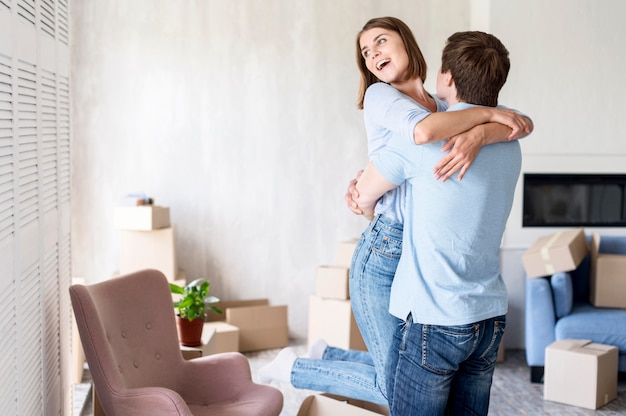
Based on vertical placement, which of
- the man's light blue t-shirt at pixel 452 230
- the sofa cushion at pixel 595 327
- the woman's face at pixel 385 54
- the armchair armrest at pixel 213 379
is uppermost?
the woman's face at pixel 385 54

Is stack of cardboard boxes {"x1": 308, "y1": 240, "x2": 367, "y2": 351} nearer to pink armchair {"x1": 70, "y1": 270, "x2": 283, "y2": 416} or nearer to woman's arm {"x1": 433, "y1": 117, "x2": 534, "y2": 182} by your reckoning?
pink armchair {"x1": 70, "y1": 270, "x2": 283, "y2": 416}

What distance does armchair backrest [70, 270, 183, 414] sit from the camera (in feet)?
8.38

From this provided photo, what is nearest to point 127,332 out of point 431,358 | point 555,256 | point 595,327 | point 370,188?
point 370,188

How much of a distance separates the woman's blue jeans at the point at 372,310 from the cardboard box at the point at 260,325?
250cm

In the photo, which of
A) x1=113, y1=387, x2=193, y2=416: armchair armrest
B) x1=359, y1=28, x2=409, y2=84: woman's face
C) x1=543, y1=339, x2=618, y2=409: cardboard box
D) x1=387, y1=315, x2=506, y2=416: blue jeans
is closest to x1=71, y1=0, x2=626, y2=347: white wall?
x1=543, y1=339, x2=618, y2=409: cardboard box

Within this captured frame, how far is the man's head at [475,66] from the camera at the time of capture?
1877 millimetres

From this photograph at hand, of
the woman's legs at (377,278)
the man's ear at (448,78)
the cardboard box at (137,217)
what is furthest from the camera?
the cardboard box at (137,217)

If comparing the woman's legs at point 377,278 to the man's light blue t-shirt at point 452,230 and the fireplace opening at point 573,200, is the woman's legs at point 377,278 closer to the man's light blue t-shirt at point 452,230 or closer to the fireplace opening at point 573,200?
the man's light blue t-shirt at point 452,230

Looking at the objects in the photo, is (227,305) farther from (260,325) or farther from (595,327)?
(595,327)

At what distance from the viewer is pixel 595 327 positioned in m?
4.35

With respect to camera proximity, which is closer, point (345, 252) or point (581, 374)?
point (581, 374)

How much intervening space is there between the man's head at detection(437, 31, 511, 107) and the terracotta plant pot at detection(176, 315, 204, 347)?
1.93 m

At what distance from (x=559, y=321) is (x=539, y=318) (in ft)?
0.37

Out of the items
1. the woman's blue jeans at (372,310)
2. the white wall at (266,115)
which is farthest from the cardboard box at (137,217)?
the woman's blue jeans at (372,310)
